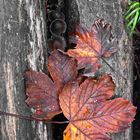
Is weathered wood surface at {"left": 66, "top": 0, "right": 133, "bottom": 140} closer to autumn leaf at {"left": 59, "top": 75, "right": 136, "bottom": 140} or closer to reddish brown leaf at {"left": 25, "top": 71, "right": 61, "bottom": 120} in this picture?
autumn leaf at {"left": 59, "top": 75, "right": 136, "bottom": 140}

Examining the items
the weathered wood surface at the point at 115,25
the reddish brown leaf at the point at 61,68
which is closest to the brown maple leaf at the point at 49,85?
the reddish brown leaf at the point at 61,68

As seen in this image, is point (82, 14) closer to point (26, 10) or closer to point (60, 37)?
point (60, 37)

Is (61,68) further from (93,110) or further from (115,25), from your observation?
(115,25)

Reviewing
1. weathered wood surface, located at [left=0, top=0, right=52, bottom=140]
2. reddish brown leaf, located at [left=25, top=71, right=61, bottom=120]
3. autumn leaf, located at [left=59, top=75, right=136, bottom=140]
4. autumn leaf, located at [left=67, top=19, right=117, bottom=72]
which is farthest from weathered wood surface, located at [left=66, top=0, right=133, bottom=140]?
reddish brown leaf, located at [left=25, top=71, right=61, bottom=120]

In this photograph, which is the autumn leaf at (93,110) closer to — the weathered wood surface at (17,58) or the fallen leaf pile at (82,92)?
the fallen leaf pile at (82,92)

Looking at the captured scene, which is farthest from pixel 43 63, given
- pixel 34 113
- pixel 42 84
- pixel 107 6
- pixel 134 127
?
pixel 134 127

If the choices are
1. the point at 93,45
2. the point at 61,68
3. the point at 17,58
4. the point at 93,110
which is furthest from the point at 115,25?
the point at 17,58
